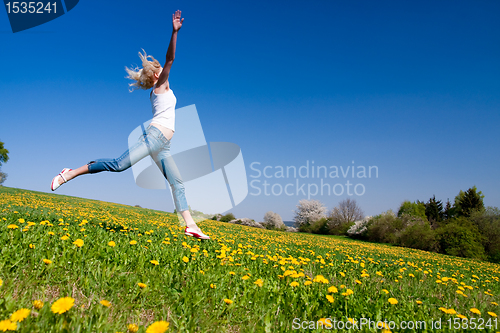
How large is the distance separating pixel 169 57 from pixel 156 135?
120cm

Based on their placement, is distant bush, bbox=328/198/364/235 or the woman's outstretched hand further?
distant bush, bbox=328/198/364/235

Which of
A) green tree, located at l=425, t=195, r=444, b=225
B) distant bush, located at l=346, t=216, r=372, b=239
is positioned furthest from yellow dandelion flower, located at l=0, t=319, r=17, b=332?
green tree, located at l=425, t=195, r=444, b=225

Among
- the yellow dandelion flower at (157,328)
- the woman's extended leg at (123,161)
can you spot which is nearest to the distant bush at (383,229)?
the woman's extended leg at (123,161)

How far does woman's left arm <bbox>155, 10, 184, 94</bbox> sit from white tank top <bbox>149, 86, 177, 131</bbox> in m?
0.10

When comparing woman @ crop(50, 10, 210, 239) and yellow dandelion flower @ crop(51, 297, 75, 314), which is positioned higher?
woman @ crop(50, 10, 210, 239)

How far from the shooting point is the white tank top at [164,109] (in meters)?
4.23

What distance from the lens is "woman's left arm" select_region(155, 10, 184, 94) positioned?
3.76m

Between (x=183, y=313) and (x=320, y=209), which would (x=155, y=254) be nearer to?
(x=183, y=313)

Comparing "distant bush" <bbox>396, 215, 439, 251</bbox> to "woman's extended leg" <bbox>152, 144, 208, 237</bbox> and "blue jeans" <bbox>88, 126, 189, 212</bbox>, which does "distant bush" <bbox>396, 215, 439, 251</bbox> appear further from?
"blue jeans" <bbox>88, 126, 189, 212</bbox>

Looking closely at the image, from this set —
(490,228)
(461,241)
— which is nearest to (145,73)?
(461,241)

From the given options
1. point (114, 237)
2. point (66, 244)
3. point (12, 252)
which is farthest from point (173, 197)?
point (12, 252)

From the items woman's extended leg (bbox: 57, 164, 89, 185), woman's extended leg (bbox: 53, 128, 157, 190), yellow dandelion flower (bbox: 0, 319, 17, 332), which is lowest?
yellow dandelion flower (bbox: 0, 319, 17, 332)

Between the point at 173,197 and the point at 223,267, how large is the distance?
199 centimetres

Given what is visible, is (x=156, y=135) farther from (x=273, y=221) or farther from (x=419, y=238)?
(x=273, y=221)
